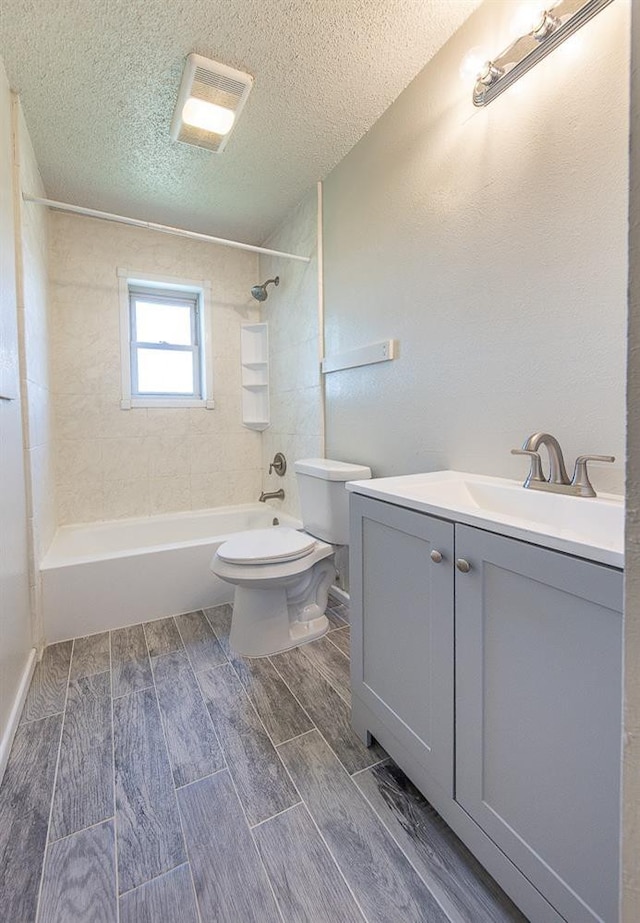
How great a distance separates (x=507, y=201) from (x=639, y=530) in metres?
1.26

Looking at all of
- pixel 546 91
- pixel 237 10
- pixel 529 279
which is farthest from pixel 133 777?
pixel 237 10

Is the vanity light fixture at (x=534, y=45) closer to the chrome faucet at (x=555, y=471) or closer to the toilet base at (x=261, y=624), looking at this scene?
the chrome faucet at (x=555, y=471)

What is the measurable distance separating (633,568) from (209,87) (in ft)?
6.89

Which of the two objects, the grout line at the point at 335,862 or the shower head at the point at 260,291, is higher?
the shower head at the point at 260,291

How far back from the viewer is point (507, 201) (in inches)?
48.9

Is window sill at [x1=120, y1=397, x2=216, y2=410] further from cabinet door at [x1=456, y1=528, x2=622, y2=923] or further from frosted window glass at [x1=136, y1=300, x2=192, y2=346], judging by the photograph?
cabinet door at [x1=456, y1=528, x2=622, y2=923]

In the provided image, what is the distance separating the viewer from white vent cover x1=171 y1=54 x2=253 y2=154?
4.88 ft

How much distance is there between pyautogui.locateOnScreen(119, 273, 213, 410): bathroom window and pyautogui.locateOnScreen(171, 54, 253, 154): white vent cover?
1.22 meters

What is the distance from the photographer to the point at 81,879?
2.97 feet

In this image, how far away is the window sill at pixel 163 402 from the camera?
2.75 meters

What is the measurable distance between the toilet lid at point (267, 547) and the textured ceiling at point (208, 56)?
6.25 feet

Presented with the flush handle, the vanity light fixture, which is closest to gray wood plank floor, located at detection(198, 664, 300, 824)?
the flush handle

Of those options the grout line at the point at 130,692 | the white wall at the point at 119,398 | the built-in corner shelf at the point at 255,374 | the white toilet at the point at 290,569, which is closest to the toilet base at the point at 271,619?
the white toilet at the point at 290,569

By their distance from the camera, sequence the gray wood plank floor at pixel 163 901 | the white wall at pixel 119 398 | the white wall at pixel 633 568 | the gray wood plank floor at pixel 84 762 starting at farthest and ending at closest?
the white wall at pixel 119 398
the gray wood plank floor at pixel 84 762
the gray wood plank floor at pixel 163 901
the white wall at pixel 633 568
